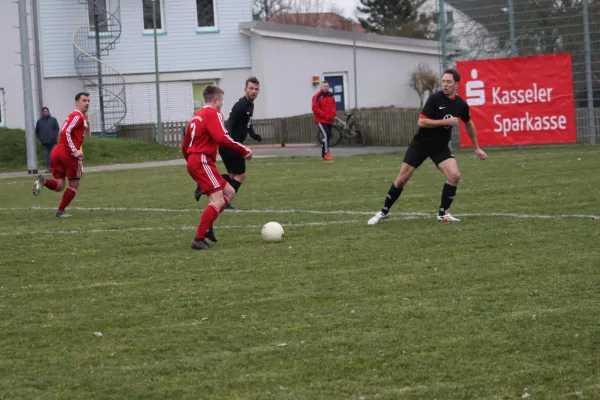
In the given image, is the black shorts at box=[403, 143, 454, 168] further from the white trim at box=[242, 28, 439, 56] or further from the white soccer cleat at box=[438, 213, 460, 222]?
the white trim at box=[242, 28, 439, 56]

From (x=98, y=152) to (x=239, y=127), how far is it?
17.3 m

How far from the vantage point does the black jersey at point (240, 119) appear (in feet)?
49.6

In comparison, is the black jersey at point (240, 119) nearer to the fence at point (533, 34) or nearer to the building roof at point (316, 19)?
the fence at point (533, 34)

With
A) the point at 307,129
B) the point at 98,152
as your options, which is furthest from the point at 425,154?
the point at 307,129

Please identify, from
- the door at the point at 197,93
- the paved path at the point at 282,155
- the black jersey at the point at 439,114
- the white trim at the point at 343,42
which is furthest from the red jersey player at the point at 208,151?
the door at the point at 197,93

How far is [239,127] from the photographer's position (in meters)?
15.3

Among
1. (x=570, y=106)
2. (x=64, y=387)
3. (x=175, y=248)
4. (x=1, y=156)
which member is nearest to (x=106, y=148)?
(x=1, y=156)

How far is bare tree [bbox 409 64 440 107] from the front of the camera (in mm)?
44562

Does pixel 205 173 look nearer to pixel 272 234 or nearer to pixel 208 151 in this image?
pixel 208 151

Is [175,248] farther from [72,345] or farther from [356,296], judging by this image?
[72,345]

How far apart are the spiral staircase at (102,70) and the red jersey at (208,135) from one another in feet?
101

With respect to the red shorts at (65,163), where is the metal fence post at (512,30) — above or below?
above

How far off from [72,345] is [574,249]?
499 cm

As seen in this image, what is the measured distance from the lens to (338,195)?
15.8 metres
